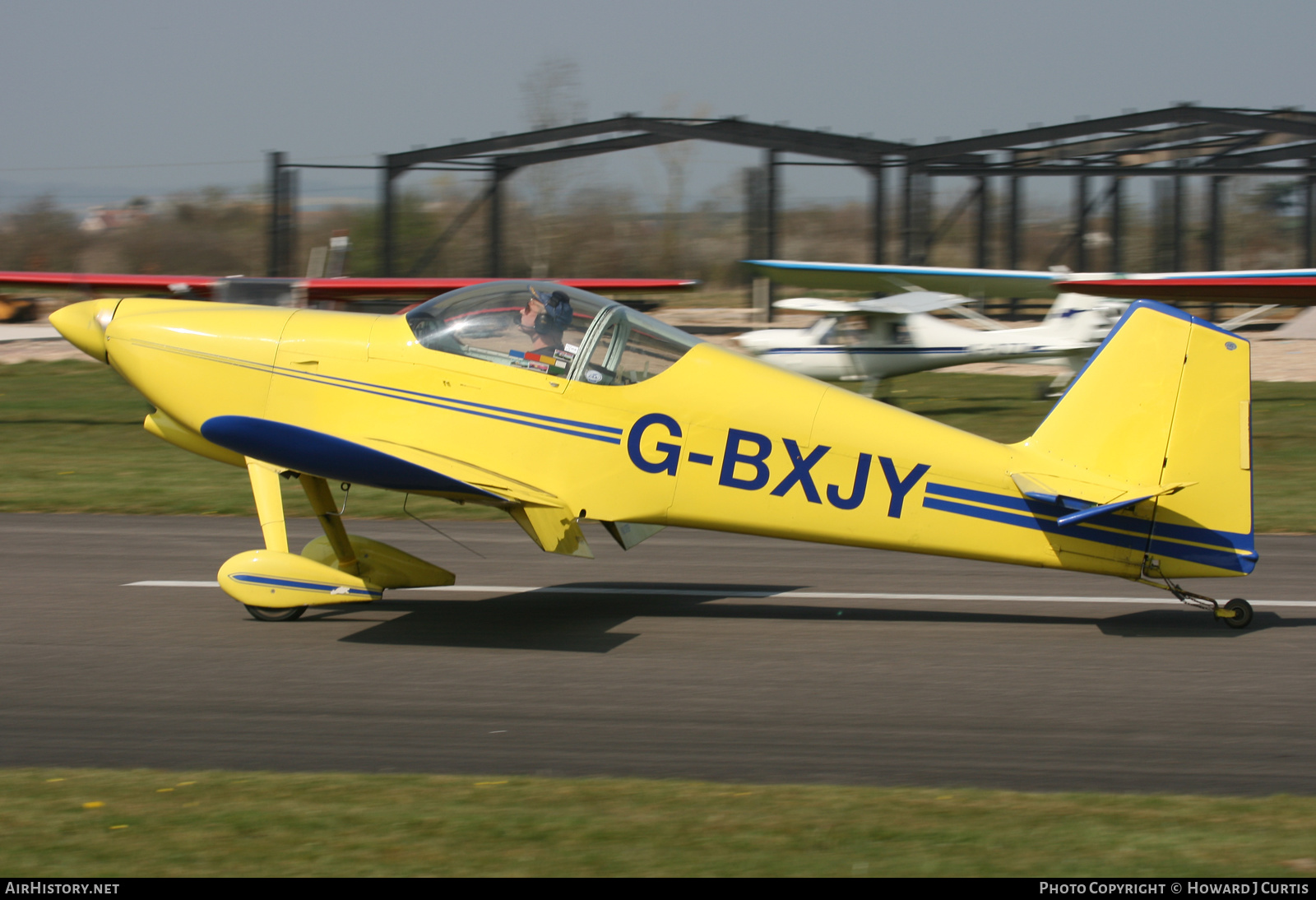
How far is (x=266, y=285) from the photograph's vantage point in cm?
1841

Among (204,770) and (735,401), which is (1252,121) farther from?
(204,770)

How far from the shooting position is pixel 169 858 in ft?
12.2

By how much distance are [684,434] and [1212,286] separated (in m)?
14.4

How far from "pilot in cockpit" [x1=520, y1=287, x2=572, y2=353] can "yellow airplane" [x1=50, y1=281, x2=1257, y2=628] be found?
0.05 ft

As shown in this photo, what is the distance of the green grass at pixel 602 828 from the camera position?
3.70 metres

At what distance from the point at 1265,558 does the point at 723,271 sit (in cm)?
3918

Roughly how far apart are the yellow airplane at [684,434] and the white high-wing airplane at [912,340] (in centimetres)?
1253

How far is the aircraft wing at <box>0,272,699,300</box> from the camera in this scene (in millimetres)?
19125

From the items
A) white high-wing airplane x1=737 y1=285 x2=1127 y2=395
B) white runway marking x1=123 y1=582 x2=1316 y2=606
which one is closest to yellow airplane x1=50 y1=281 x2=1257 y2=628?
white runway marking x1=123 y1=582 x2=1316 y2=606

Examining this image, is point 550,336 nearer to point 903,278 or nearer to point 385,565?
point 385,565

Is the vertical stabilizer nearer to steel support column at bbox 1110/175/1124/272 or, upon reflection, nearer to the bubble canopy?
the bubble canopy

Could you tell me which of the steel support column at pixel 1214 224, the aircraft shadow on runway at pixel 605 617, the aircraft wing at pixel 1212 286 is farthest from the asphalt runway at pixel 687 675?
the steel support column at pixel 1214 224

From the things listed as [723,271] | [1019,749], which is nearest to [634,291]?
[1019,749]

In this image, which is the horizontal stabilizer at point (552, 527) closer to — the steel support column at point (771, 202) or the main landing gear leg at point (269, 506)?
the main landing gear leg at point (269, 506)
